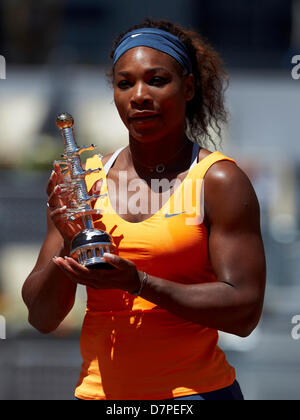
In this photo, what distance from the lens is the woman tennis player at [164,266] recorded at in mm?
1992

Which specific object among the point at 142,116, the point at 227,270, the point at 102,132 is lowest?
the point at 227,270

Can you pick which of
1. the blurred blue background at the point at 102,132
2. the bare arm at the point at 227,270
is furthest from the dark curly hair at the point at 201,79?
the blurred blue background at the point at 102,132

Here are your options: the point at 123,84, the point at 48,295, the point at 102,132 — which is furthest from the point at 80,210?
the point at 102,132

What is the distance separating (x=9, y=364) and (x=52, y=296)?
3.12 meters

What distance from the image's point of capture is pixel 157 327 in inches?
79.7

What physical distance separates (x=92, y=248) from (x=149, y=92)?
0.47 m

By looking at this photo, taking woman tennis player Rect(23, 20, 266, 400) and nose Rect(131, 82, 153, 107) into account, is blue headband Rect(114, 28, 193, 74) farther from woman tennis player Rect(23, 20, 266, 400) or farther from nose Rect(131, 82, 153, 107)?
nose Rect(131, 82, 153, 107)

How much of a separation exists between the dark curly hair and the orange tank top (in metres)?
0.32

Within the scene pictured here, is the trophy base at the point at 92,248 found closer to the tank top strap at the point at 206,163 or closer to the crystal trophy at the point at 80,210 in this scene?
the crystal trophy at the point at 80,210

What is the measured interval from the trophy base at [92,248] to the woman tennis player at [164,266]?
0.35ft

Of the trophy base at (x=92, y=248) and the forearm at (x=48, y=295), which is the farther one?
the forearm at (x=48, y=295)

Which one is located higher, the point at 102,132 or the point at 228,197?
the point at 102,132

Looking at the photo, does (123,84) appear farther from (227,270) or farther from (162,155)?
(227,270)

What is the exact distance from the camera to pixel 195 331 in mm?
2051
